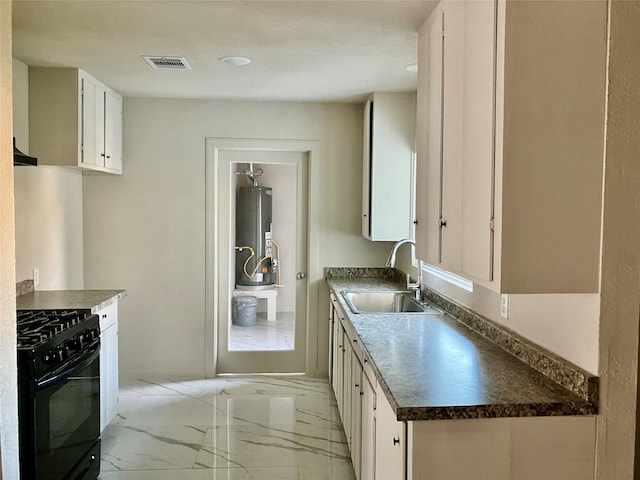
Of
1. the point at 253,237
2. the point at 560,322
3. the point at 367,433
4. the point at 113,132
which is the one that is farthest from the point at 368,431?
the point at 113,132

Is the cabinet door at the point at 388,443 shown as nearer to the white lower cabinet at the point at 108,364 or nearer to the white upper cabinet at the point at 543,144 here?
the white upper cabinet at the point at 543,144

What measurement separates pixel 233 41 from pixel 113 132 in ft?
5.94

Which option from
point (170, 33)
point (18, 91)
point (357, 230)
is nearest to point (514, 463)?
point (170, 33)

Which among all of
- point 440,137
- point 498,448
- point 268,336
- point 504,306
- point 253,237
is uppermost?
point 440,137

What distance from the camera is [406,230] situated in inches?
166

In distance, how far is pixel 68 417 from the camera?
8.81 ft

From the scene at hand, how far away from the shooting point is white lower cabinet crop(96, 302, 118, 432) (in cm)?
341

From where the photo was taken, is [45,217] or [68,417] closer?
[68,417]

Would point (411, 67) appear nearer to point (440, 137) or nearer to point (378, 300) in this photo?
point (440, 137)

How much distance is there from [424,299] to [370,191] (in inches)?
39.5

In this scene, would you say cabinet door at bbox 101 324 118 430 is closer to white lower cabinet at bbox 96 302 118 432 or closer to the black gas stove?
white lower cabinet at bbox 96 302 118 432

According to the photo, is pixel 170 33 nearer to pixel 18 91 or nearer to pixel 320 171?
pixel 18 91

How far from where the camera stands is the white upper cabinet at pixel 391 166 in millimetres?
4203

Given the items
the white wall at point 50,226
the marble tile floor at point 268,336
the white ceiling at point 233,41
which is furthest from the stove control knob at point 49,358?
the marble tile floor at point 268,336
